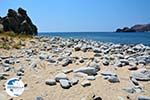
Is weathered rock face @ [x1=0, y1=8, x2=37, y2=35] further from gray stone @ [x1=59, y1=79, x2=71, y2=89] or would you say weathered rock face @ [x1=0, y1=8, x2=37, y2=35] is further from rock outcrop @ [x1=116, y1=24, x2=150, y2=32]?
rock outcrop @ [x1=116, y1=24, x2=150, y2=32]

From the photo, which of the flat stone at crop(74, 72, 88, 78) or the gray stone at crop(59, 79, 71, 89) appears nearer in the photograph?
the gray stone at crop(59, 79, 71, 89)

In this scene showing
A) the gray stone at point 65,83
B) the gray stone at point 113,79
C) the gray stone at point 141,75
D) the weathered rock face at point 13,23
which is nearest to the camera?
the gray stone at point 65,83

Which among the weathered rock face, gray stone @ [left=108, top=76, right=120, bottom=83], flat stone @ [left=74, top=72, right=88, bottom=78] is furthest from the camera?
the weathered rock face

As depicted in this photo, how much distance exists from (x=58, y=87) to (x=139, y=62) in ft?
12.9

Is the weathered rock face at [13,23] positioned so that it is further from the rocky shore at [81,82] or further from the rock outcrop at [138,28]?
the rock outcrop at [138,28]

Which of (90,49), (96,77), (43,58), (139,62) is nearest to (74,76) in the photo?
(96,77)

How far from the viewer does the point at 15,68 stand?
932cm

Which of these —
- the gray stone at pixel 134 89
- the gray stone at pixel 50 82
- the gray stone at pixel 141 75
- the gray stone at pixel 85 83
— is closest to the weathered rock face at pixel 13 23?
the gray stone at pixel 141 75

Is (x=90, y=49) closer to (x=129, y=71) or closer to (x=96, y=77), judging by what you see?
(x=129, y=71)

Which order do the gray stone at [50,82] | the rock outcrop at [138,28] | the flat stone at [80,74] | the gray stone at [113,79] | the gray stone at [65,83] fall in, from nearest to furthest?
the gray stone at [65,83], the gray stone at [50,82], the gray stone at [113,79], the flat stone at [80,74], the rock outcrop at [138,28]

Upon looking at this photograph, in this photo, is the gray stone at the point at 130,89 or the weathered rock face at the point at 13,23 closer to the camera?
the gray stone at the point at 130,89

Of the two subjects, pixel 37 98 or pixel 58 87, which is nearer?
pixel 37 98

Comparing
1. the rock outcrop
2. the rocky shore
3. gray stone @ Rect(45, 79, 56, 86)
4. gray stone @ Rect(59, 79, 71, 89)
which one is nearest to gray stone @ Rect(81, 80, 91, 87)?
the rocky shore

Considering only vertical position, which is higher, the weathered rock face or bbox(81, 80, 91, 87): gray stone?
bbox(81, 80, 91, 87): gray stone
